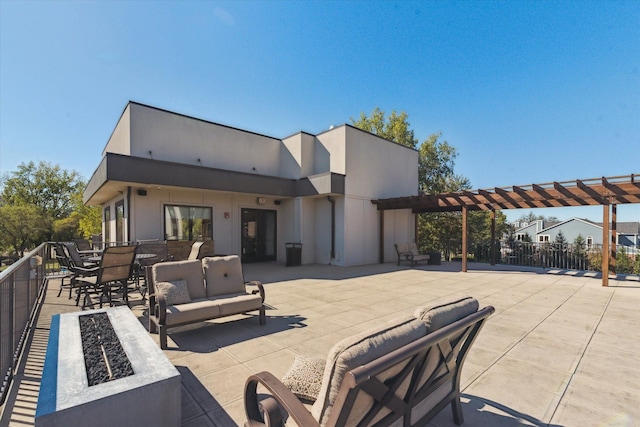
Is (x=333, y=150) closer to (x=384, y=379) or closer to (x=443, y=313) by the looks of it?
(x=443, y=313)

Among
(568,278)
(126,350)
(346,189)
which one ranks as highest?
(346,189)

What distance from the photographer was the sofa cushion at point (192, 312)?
3693mm

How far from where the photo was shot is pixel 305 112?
19.0 meters

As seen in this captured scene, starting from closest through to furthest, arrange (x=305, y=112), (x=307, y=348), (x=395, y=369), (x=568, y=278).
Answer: (x=395, y=369), (x=307, y=348), (x=568, y=278), (x=305, y=112)

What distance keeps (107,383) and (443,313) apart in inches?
92.1

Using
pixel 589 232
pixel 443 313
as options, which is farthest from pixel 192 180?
pixel 589 232

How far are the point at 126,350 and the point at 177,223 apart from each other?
9.25m

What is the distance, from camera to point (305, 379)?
6.81ft

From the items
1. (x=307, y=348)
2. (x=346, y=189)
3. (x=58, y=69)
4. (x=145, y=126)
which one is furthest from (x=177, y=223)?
(x=307, y=348)

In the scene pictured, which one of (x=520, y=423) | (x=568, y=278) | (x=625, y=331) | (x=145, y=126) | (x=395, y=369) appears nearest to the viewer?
(x=395, y=369)

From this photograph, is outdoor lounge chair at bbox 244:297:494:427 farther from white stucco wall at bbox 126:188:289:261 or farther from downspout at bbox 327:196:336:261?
downspout at bbox 327:196:336:261

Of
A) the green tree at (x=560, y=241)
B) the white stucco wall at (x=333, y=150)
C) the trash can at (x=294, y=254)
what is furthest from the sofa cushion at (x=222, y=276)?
the green tree at (x=560, y=241)

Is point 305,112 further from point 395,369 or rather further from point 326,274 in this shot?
point 395,369

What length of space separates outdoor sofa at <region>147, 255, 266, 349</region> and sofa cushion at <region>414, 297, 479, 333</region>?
3230 mm
